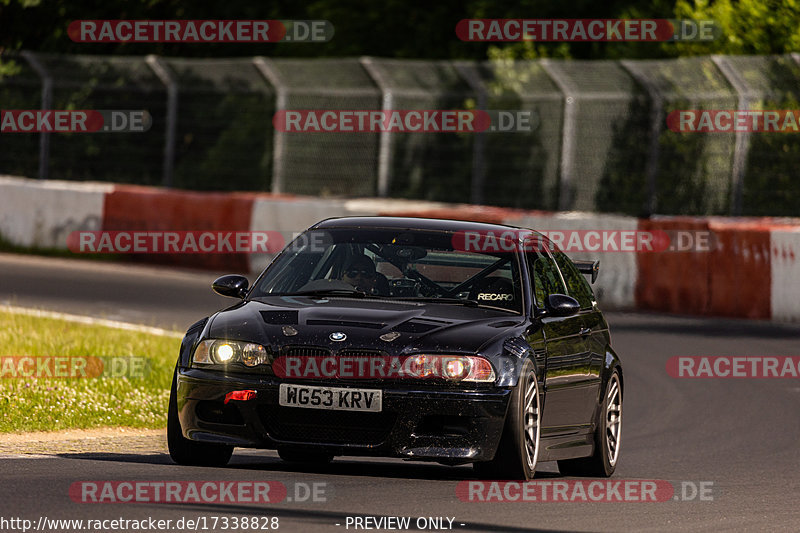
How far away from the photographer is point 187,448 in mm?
9328

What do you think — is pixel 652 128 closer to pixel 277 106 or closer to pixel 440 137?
pixel 440 137

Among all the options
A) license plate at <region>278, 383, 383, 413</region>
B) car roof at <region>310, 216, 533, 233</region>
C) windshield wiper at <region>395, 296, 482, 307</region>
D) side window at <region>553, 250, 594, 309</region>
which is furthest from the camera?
side window at <region>553, 250, 594, 309</region>

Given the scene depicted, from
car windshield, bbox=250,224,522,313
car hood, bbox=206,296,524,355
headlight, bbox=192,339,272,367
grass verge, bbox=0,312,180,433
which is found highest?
car windshield, bbox=250,224,522,313

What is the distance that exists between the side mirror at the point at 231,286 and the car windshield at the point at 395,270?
0.09 m

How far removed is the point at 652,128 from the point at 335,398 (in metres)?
14.5

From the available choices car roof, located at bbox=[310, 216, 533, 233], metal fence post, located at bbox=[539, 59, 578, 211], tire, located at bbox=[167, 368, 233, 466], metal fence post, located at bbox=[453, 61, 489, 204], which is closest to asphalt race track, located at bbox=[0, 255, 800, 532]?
tire, located at bbox=[167, 368, 233, 466]

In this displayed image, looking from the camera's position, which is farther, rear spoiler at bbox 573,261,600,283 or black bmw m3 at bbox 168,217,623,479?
rear spoiler at bbox 573,261,600,283

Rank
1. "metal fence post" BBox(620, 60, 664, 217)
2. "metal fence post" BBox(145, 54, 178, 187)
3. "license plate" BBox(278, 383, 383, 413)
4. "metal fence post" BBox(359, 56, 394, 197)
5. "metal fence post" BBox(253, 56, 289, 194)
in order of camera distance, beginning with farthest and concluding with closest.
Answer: "metal fence post" BBox(145, 54, 178, 187), "metal fence post" BBox(253, 56, 289, 194), "metal fence post" BBox(359, 56, 394, 197), "metal fence post" BBox(620, 60, 664, 217), "license plate" BBox(278, 383, 383, 413)

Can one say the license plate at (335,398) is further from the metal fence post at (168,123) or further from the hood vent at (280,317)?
the metal fence post at (168,123)

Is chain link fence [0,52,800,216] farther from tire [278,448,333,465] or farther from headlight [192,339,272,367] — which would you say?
headlight [192,339,272,367]

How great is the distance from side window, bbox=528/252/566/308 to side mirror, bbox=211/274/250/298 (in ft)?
5.33

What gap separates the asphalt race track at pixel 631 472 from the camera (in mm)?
7984

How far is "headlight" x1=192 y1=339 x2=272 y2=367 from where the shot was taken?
8.91m

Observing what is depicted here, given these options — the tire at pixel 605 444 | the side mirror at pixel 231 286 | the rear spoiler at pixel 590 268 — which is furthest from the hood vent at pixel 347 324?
the rear spoiler at pixel 590 268
